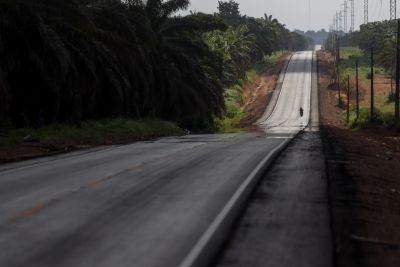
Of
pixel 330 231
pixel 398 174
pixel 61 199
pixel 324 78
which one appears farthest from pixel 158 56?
pixel 324 78

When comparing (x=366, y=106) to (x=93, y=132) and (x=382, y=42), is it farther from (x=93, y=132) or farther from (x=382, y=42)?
(x=93, y=132)

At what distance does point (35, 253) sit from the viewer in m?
7.20

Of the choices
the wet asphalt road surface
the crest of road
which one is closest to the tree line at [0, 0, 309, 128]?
the crest of road

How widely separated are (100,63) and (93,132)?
3634 mm

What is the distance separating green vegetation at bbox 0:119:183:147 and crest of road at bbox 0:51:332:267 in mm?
5167

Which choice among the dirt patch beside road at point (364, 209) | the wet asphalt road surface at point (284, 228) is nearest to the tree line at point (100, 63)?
the dirt patch beside road at point (364, 209)

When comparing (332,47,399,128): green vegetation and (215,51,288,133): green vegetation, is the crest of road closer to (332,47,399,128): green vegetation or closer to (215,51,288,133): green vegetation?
(332,47,399,128): green vegetation

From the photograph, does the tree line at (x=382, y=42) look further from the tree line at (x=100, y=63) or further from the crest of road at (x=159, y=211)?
the crest of road at (x=159, y=211)

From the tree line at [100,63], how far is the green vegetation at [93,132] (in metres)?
0.83

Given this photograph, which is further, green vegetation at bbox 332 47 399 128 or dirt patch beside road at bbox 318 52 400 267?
green vegetation at bbox 332 47 399 128

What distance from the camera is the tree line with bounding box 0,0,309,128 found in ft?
73.7

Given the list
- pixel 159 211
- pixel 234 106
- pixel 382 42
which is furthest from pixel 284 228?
pixel 382 42

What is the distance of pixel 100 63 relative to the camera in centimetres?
2852

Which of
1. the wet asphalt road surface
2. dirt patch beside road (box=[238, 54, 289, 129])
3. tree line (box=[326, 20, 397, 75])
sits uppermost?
the wet asphalt road surface
